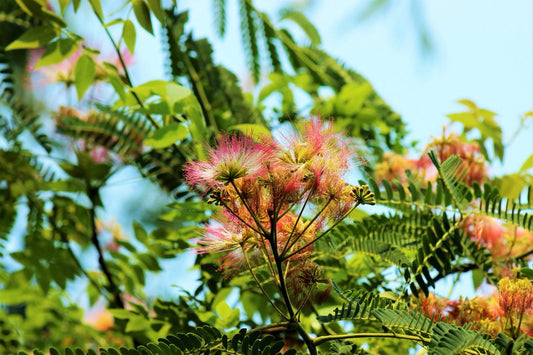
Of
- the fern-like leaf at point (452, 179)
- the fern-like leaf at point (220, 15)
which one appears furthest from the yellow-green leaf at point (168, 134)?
the fern-like leaf at point (220, 15)

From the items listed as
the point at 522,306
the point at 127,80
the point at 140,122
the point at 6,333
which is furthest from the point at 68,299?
the point at 522,306

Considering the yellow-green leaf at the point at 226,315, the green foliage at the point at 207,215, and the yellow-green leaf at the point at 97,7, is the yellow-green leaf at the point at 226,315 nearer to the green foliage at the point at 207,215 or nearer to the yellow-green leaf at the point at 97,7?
the green foliage at the point at 207,215

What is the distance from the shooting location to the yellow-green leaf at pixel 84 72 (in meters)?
1.47

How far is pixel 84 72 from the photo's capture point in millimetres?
1476

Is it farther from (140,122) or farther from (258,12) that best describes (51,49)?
(258,12)

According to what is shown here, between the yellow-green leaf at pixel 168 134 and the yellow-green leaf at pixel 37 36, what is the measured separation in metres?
0.35

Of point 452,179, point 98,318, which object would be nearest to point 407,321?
A: point 452,179

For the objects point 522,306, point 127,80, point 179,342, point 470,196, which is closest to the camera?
point 179,342

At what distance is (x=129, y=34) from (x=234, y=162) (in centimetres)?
66

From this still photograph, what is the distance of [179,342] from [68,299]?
1459 mm

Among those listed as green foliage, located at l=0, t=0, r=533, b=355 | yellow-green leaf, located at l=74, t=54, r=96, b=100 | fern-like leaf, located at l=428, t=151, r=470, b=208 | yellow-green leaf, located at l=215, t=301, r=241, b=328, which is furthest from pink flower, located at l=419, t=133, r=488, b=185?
yellow-green leaf, located at l=74, t=54, r=96, b=100

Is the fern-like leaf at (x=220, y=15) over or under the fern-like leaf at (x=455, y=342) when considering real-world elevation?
over

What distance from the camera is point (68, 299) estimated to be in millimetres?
2203

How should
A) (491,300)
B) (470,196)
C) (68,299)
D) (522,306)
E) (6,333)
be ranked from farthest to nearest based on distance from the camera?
(68,299) < (6,333) < (470,196) < (491,300) < (522,306)
